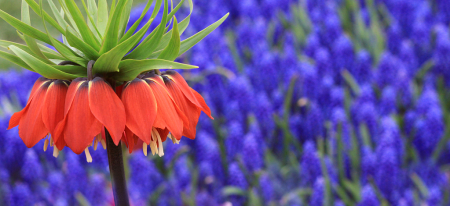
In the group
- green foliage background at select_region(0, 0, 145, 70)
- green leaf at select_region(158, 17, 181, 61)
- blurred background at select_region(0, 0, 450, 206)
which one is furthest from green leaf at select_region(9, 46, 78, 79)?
green foliage background at select_region(0, 0, 145, 70)

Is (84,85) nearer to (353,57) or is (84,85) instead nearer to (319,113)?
(319,113)

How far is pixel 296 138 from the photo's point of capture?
1563 millimetres

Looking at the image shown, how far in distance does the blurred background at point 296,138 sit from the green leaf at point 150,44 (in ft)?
2.87

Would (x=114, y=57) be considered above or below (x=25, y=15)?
below

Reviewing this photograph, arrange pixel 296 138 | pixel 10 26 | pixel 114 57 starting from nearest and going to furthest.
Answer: pixel 114 57, pixel 296 138, pixel 10 26

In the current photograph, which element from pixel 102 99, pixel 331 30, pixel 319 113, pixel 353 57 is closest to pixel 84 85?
pixel 102 99

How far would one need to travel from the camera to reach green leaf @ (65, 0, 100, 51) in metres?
0.41

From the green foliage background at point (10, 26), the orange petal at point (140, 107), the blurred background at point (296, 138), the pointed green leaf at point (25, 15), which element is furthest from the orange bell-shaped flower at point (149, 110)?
the green foliage background at point (10, 26)

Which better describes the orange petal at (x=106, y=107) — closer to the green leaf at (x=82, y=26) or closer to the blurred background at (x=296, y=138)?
the green leaf at (x=82, y=26)

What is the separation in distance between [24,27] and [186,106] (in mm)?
188

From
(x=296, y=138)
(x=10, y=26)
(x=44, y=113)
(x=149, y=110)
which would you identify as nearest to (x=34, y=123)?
(x=44, y=113)

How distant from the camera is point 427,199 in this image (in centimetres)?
131

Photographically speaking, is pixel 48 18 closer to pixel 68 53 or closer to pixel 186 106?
pixel 68 53

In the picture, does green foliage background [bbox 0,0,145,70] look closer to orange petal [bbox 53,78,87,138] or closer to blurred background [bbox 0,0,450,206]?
blurred background [bbox 0,0,450,206]
